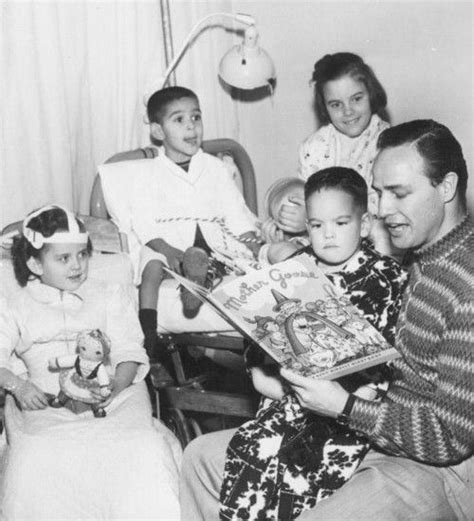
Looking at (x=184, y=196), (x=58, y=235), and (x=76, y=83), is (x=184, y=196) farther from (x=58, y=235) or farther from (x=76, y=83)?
(x=58, y=235)

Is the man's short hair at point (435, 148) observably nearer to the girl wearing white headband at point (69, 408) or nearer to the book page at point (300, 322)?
the book page at point (300, 322)

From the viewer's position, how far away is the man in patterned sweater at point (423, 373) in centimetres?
153

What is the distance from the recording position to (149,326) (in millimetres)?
2717

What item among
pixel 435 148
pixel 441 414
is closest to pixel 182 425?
pixel 441 414

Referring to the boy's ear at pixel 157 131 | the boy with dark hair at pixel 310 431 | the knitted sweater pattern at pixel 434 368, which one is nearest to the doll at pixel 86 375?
the boy with dark hair at pixel 310 431

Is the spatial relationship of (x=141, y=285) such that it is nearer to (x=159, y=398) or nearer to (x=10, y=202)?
(x=159, y=398)

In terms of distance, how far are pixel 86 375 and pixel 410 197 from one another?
1.12 metres

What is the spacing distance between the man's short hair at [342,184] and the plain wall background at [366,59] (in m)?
1.45

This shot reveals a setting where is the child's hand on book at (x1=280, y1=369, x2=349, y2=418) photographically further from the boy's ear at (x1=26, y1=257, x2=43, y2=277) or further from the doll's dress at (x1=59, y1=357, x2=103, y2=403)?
the boy's ear at (x1=26, y1=257, x2=43, y2=277)

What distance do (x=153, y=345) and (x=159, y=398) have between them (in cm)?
24

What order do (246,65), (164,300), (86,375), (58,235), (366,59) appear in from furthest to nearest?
(366,59)
(246,65)
(164,300)
(58,235)
(86,375)

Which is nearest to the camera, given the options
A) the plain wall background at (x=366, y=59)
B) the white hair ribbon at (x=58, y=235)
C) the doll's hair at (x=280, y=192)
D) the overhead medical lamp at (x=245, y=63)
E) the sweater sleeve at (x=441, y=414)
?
the sweater sleeve at (x=441, y=414)

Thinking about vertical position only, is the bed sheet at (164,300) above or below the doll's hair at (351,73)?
below

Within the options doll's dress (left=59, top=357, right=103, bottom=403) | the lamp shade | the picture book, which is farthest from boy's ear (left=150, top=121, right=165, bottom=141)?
the picture book
